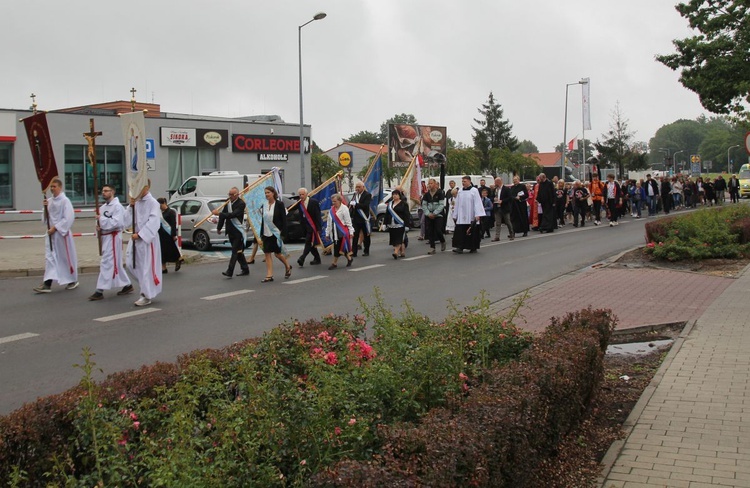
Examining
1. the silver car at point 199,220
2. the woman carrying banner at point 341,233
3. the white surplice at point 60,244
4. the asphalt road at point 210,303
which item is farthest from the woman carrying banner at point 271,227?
the silver car at point 199,220

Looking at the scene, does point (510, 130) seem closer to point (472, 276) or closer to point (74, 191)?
point (74, 191)

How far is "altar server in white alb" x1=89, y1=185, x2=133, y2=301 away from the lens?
42.1 ft

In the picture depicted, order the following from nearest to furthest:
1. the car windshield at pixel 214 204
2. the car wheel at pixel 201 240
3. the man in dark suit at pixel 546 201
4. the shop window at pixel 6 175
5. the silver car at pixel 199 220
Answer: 1. the silver car at pixel 199 220
2. the car wheel at pixel 201 240
3. the car windshield at pixel 214 204
4. the man in dark suit at pixel 546 201
5. the shop window at pixel 6 175

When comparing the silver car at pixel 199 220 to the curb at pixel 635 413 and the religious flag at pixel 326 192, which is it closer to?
the religious flag at pixel 326 192

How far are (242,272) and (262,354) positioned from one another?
1045 centimetres

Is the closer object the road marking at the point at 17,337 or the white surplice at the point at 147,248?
the road marking at the point at 17,337

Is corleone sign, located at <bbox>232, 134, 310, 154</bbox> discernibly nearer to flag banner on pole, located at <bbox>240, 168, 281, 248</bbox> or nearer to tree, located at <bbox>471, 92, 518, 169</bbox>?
flag banner on pole, located at <bbox>240, 168, 281, 248</bbox>

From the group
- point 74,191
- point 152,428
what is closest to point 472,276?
point 152,428

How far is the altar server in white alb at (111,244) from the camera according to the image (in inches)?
506

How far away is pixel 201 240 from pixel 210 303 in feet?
32.2

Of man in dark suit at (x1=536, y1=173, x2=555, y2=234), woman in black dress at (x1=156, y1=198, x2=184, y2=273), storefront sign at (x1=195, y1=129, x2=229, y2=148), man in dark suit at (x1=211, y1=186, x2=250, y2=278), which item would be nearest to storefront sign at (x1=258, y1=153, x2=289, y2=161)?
storefront sign at (x1=195, y1=129, x2=229, y2=148)

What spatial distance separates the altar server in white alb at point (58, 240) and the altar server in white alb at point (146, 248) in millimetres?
1921

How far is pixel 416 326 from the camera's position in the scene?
19.5 feet

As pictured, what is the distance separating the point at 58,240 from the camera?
13578 millimetres
